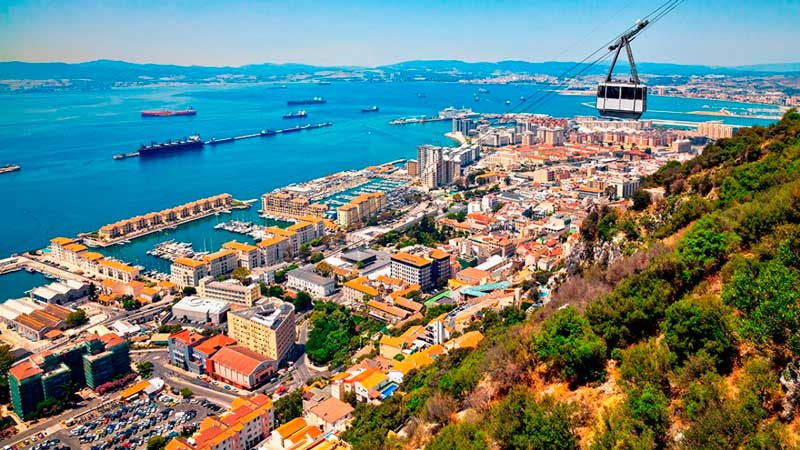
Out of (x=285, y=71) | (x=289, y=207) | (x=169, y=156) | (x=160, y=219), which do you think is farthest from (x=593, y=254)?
(x=285, y=71)

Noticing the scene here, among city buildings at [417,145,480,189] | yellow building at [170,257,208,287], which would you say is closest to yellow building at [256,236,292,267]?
yellow building at [170,257,208,287]

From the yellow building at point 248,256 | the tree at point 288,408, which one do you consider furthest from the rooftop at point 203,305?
the tree at point 288,408

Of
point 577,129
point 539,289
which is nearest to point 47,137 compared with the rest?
point 577,129

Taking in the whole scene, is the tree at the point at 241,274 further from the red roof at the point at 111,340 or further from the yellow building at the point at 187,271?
the red roof at the point at 111,340

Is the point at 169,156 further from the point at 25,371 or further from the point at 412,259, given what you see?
the point at 25,371

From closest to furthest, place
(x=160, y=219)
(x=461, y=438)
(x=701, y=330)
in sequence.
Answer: (x=701, y=330) < (x=461, y=438) < (x=160, y=219)

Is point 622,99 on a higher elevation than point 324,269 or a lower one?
higher
